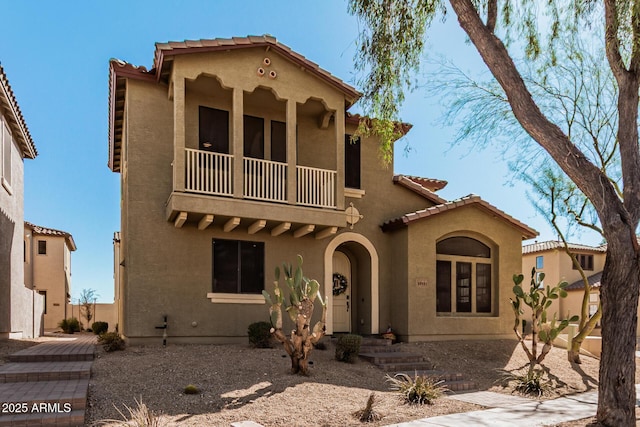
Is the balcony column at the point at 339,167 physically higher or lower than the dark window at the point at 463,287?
higher

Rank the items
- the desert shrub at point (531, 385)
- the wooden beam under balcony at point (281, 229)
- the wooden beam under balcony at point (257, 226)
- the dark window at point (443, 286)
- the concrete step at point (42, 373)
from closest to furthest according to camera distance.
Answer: the concrete step at point (42, 373), the desert shrub at point (531, 385), the wooden beam under balcony at point (257, 226), the wooden beam under balcony at point (281, 229), the dark window at point (443, 286)

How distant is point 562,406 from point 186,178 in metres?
9.55

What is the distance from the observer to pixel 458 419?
8.43 metres

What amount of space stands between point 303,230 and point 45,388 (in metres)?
7.36

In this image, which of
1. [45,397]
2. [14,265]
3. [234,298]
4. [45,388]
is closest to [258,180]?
[234,298]

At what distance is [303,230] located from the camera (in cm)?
1420

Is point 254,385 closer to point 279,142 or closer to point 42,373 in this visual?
point 42,373

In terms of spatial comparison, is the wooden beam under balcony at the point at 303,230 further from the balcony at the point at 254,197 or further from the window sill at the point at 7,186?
the window sill at the point at 7,186

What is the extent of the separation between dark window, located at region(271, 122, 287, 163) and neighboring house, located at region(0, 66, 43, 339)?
711 centimetres

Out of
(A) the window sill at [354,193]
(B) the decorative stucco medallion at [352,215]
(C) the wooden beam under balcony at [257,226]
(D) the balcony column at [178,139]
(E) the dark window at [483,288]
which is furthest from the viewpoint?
(E) the dark window at [483,288]

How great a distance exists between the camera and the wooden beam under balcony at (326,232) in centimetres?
1420

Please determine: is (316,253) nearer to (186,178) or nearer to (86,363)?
(186,178)

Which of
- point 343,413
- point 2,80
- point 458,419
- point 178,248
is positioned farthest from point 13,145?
point 458,419

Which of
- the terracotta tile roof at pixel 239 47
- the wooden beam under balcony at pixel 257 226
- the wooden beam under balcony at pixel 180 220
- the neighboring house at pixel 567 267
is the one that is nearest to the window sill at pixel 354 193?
the terracotta tile roof at pixel 239 47
